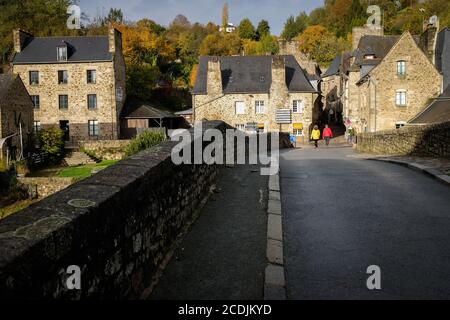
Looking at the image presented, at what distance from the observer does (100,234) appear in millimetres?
3887

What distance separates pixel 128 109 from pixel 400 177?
127 feet

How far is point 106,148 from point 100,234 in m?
38.2

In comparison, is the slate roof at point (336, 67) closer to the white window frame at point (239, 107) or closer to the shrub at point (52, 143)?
the white window frame at point (239, 107)

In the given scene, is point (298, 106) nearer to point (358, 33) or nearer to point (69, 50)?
point (358, 33)

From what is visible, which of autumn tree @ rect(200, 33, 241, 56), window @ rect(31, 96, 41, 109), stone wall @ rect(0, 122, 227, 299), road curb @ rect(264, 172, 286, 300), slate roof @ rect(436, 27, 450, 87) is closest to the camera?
stone wall @ rect(0, 122, 227, 299)

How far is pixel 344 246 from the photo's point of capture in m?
6.66

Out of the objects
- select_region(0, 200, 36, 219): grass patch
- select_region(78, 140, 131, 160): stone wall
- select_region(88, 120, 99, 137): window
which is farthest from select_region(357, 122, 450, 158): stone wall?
select_region(88, 120, 99, 137): window

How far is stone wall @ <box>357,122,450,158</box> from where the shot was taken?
14641mm

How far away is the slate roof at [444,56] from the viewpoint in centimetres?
3588

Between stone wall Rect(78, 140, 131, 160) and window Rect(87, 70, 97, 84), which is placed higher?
window Rect(87, 70, 97, 84)

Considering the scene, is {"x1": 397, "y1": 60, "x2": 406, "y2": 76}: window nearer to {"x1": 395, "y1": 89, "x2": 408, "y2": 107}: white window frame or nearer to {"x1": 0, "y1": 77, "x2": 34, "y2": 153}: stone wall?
{"x1": 395, "y1": 89, "x2": 408, "y2": 107}: white window frame

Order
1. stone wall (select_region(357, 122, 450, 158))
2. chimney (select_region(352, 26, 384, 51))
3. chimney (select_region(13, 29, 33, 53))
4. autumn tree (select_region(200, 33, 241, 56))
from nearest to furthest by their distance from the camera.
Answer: stone wall (select_region(357, 122, 450, 158))
chimney (select_region(13, 29, 33, 53))
chimney (select_region(352, 26, 384, 51))
autumn tree (select_region(200, 33, 241, 56))

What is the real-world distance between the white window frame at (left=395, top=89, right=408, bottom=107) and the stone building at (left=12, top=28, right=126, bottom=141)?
1049 inches

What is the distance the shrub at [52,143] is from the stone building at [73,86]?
18.6 ft
